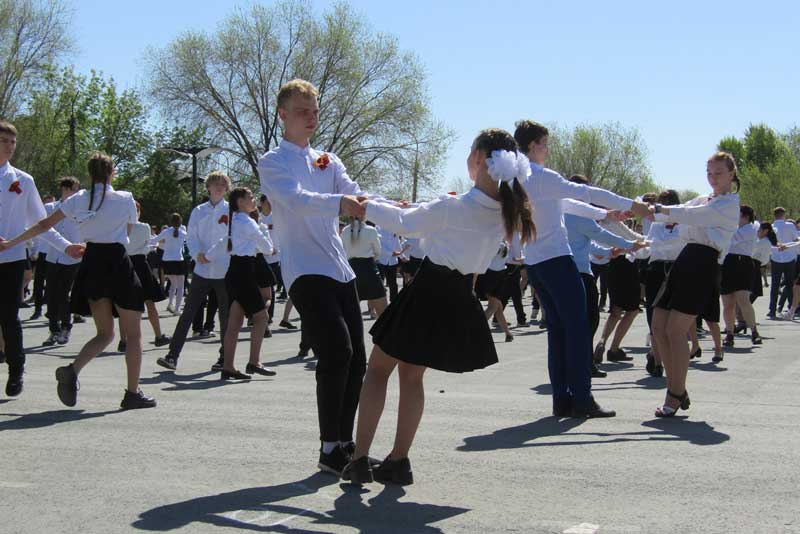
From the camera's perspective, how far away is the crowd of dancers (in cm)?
489

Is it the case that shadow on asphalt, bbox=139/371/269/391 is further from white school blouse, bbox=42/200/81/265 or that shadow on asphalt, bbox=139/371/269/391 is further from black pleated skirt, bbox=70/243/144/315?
white school blouse, bbox=42/200/81/265

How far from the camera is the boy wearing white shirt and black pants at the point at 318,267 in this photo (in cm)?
516

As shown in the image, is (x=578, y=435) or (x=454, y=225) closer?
(x=454, y=225)

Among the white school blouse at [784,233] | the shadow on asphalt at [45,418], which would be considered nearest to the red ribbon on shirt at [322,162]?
the shadow on asphalt at [45,418]

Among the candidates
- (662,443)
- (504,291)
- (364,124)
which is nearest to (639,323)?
(504,291)

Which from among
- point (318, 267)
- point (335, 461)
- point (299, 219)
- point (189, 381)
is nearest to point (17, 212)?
point (189, 381)

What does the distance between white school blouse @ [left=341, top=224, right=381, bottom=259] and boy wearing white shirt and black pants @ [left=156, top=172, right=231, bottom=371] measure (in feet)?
4.92

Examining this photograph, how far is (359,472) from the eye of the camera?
4953mm

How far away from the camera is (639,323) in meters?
18.5

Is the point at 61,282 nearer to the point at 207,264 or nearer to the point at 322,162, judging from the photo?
the point at 207,264

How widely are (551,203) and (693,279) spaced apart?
1.19m

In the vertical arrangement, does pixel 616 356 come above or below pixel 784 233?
below

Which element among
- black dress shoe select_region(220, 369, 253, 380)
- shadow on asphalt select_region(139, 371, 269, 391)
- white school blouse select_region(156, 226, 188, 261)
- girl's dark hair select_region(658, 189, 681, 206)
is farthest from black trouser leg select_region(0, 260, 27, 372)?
white school blouse select_region(156, 226, 188, 261)

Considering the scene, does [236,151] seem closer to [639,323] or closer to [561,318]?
[639,323]
